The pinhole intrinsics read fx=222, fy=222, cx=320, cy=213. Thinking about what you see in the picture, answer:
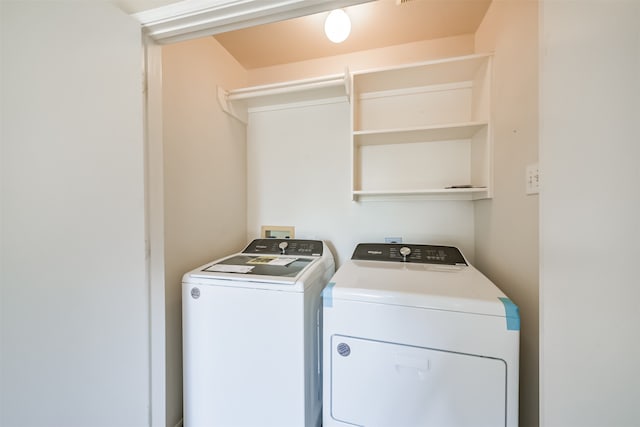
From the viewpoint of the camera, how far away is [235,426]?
3.83 feet

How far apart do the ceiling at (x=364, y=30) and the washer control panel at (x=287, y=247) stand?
4.81 feet

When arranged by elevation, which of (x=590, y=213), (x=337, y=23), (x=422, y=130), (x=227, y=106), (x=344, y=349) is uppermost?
(x=337, y=23)

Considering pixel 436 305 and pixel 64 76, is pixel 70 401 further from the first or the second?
pixel 436 305

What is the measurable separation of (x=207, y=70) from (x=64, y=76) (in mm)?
930

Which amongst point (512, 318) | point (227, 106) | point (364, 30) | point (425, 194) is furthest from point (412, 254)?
point (227, 106)

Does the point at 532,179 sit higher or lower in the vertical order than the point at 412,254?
higher

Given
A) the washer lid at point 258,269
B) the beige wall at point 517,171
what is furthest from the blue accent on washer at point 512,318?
the washer lid at point 258,269

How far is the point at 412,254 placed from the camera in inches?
60.0

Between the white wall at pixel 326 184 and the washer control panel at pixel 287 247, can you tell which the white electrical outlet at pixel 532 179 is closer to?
the white wall at pixel 326 184

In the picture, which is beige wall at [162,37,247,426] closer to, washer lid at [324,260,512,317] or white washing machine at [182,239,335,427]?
white washing machine at [182,239,335,427]

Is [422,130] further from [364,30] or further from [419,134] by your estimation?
[364,30]

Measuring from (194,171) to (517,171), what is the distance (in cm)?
180

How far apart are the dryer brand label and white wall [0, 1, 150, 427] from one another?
885 millimetres

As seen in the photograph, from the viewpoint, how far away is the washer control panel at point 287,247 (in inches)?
66.2
